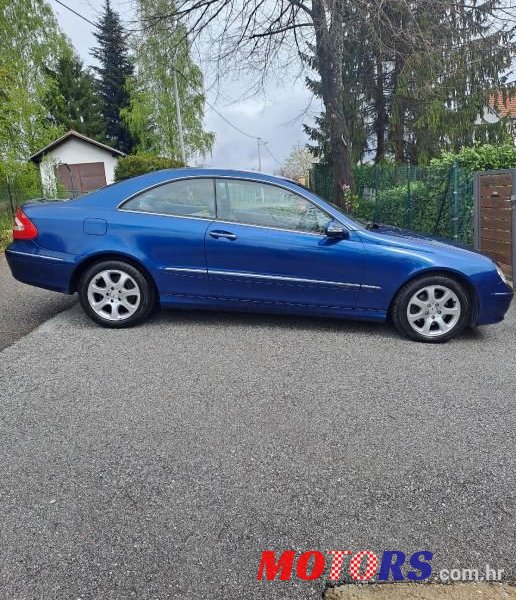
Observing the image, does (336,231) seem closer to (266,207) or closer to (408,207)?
(266,207)

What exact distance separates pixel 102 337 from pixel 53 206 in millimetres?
1407

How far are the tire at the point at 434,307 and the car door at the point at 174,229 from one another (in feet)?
6.18

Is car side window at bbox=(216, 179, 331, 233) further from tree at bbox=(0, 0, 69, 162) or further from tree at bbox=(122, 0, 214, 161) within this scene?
tree at bbox=(122, 0, 214, 161)

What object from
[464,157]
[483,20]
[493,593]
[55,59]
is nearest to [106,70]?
[55,59]

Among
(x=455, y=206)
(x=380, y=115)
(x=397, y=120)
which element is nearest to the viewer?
(x=455, y=206)


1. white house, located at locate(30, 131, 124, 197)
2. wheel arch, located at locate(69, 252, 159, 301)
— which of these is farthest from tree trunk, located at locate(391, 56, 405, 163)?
white house, located at locate(30, 131, 124, 197)


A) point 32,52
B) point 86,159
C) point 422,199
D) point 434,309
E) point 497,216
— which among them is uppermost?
point 32,52

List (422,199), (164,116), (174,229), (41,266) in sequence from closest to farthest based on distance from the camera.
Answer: (174,229), (41,266), (422,199), (164,116)

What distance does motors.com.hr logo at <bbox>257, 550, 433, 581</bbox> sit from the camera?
165 centimetres

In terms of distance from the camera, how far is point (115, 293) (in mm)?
4266

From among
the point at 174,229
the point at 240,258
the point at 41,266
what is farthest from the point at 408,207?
the point at 41,266

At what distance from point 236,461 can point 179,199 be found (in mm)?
2771

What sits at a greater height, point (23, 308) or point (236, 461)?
point (23, 308)

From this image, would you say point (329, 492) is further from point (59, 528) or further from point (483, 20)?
point (483, 20)
